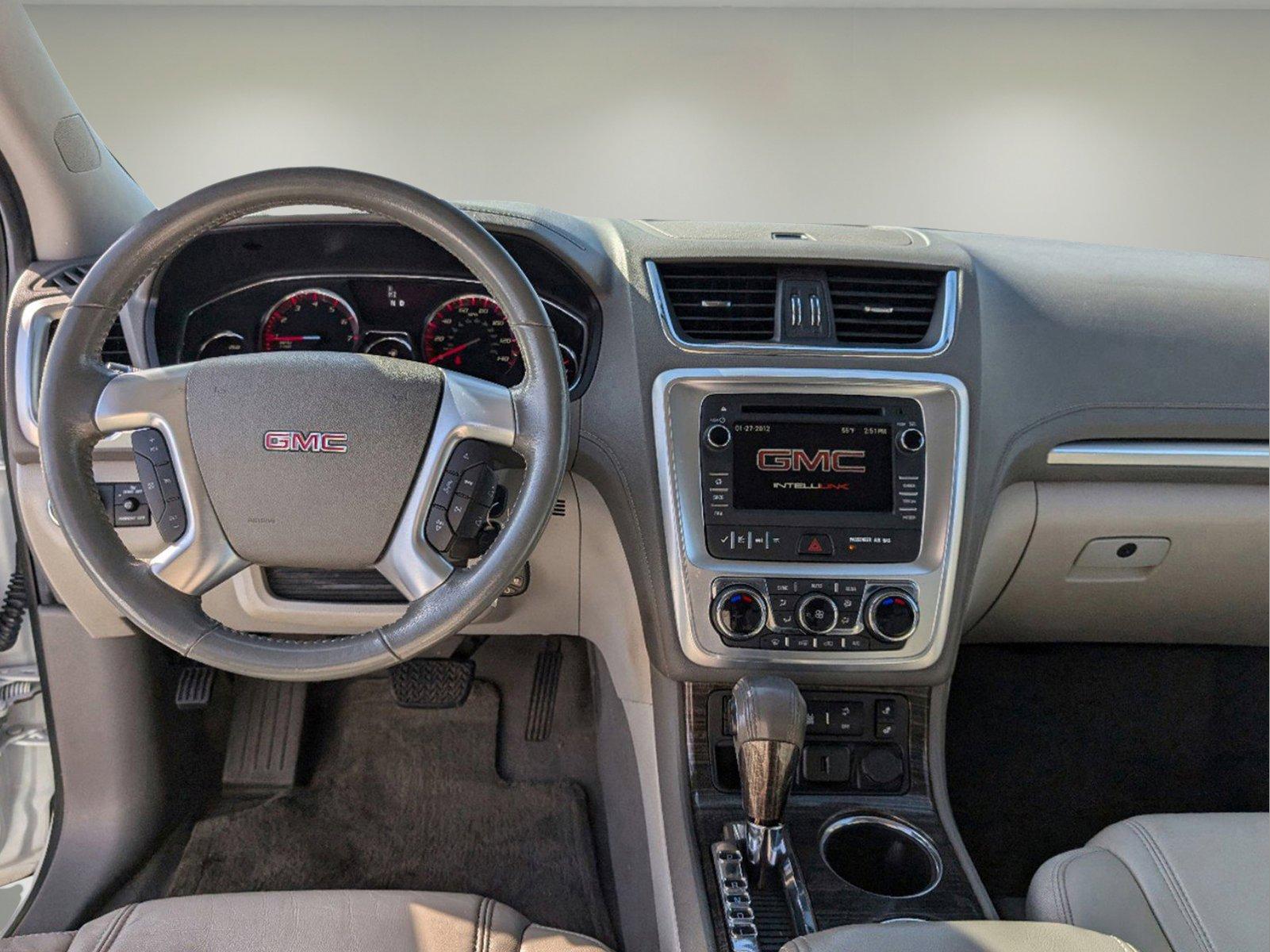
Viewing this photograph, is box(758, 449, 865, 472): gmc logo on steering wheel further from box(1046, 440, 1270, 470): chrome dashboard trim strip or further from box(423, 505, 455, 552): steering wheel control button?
box(423, 505, 455, 552): steering wheel control button

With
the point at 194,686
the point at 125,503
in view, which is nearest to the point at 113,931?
the point at 125,503

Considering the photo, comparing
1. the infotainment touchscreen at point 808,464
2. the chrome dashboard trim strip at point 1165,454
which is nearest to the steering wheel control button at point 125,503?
the infotainment touchscreen at point 808,464

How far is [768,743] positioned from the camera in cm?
102

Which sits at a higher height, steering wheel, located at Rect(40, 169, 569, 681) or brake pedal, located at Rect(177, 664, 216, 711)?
steering wheel, located at Rect(40, 169, 569, 681)

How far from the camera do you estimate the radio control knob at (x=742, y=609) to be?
118cm

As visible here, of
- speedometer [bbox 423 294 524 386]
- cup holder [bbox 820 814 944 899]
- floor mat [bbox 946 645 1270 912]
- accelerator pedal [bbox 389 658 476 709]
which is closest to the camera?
cup holder [bbox 820 814 944 899]

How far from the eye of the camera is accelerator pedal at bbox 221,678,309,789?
171cm

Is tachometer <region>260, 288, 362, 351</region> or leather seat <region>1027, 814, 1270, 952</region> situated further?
tachometer <region>260, 288, 362, 351</region>

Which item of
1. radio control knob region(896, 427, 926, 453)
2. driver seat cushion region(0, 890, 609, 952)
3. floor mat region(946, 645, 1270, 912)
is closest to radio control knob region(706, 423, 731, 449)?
radio control knob region(896, 427, 926, 453)

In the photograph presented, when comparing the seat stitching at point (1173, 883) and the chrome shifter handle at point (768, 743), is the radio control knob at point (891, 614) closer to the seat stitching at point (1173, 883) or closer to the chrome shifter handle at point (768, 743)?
the chrome shifter handle at point (768, 743)

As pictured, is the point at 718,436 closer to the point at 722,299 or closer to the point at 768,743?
the point at 722,299

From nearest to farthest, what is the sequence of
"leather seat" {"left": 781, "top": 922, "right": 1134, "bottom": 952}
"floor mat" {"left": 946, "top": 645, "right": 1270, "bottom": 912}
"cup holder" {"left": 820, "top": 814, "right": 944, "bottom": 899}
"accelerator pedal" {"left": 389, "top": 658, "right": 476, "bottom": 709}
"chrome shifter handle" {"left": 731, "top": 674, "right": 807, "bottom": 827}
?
1. "leather seat" {"left": 781, "top": 922, "right": 1134, "bottom": 952}
2. "chrome shifter handle" {"left": 731, "top": 674, "right": 807, "bottom": 827}
3. "cup holder" {"left": 820, "top": 814, "right": 944, "bottom": 899}
4. "floor mat" {"left": 946, "top": 645, "right": 1270, "bottom": 912}
5. "accelerator pedal" {"left": 389, "top": 658, "right": 476, "bottom": 709}

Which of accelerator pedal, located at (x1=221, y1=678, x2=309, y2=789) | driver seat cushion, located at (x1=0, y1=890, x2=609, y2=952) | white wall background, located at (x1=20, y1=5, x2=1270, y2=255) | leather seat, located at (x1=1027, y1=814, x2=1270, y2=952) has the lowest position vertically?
accelerator pedal, located at (x1=221, y1=678, x2=309, y2=789)

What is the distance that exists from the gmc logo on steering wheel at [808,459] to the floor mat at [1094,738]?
32.5 inches
